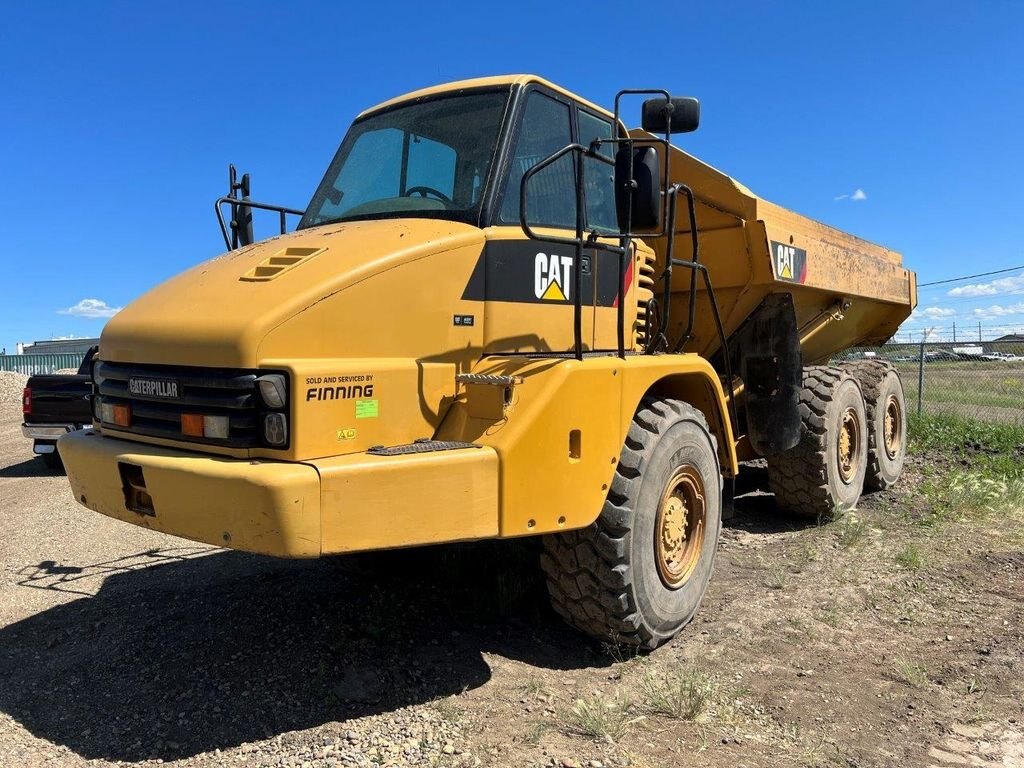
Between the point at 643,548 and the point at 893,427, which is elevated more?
the point at 893,427

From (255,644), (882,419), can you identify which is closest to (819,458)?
(882,419)

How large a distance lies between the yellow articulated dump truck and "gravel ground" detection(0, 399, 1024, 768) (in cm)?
47

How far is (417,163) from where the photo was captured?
4.15m

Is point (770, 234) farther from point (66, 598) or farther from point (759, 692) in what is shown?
point (66, 598)

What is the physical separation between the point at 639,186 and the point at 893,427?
618 centimetres

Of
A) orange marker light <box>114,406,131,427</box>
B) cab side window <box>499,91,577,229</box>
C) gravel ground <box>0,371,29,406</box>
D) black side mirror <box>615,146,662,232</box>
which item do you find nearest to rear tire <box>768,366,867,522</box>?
cab side window <box>499,91,577,229</box>

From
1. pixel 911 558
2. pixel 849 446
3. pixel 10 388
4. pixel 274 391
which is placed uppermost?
pixel 274 391

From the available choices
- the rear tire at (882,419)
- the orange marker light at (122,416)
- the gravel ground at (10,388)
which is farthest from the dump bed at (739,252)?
the gravel ground at (10,388)

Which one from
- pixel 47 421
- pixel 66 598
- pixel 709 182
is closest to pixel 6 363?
pixel 47 421

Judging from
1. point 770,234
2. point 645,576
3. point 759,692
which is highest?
point 770,234

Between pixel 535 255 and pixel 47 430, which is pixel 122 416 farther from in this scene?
pixel 47 430

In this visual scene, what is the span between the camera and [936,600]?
4770 millimetres

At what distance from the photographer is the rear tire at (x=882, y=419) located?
25.1 feet

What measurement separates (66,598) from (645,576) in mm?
3609
